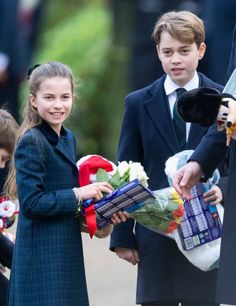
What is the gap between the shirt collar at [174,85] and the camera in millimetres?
6668

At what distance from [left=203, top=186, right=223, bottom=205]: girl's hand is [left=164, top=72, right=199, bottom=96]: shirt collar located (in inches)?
18.3

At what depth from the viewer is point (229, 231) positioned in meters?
6.09

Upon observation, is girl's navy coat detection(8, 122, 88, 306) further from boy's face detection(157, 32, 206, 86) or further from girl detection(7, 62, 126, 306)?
boy's face detection(157, 32, 206, 86)

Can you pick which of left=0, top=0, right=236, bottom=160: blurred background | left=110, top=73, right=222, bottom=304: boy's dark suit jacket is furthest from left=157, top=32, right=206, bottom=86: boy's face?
left=0, top=0, right=236, bottom=160: blurred background

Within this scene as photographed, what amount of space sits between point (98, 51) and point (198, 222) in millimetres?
6782

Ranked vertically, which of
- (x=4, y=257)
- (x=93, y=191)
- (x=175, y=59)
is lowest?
(x=4, y=257)

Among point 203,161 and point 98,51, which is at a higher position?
point 98,51

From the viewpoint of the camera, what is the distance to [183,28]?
21.6ft

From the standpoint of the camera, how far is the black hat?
6102mm

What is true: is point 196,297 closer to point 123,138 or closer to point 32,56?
point 123,138

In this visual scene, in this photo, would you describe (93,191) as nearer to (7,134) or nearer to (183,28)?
(7,134)

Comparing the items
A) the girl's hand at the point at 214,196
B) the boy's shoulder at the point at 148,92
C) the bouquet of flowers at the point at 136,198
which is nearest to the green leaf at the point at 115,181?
the bouquet of flowers at the point at 136,198

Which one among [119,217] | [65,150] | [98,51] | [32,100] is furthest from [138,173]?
[98,51]

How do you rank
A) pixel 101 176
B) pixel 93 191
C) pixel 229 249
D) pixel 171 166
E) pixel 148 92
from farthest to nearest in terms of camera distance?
pixel 148 92, pixel 171 166, pixel 101 176, pixel 93 191, pixel 229 249
